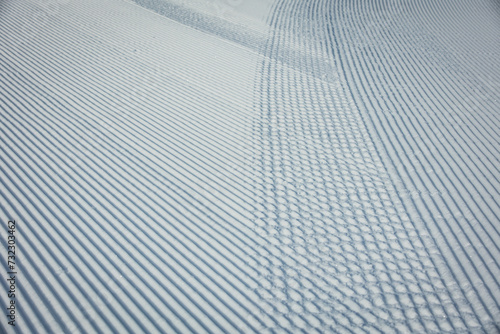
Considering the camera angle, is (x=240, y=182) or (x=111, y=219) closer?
Result: (x=111, y=219)

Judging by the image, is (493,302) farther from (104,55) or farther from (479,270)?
(104,55)

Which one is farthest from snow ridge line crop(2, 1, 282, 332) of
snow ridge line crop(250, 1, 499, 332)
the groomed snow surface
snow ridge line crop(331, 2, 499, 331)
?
snow ridge line crop(331, 2, 499, 331)

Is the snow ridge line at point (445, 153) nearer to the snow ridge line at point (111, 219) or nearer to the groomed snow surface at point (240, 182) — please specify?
the groomed snow surface at point (240, 182)

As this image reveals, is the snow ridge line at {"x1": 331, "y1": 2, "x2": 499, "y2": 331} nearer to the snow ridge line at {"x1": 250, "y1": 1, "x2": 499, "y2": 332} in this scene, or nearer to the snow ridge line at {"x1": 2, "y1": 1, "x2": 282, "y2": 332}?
the snow ridge line at {"x1": 250, "y1": 1, "x2": 499, "y2": 332}

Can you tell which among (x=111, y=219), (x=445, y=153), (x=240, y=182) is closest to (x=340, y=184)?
(x=240, y=182)

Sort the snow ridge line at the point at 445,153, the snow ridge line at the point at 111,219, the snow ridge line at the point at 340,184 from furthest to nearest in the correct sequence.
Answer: the snow ridge line at the point at 445,153, the snow ridge line at the point at 340,184, the snow ridge line at the point at 111,219

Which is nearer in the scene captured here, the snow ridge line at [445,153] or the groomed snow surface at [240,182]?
the groomed snow surface at [240,182]

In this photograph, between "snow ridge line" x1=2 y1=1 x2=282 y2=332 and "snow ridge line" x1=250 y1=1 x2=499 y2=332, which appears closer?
"snow ridge line" x1=2 y1=1 x2=282 y2=332

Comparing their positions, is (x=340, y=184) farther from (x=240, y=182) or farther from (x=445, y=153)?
(x=445, y=153)

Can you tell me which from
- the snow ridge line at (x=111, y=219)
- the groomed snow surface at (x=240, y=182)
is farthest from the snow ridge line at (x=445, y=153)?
the snow ridge line at (x=111, y=219)
